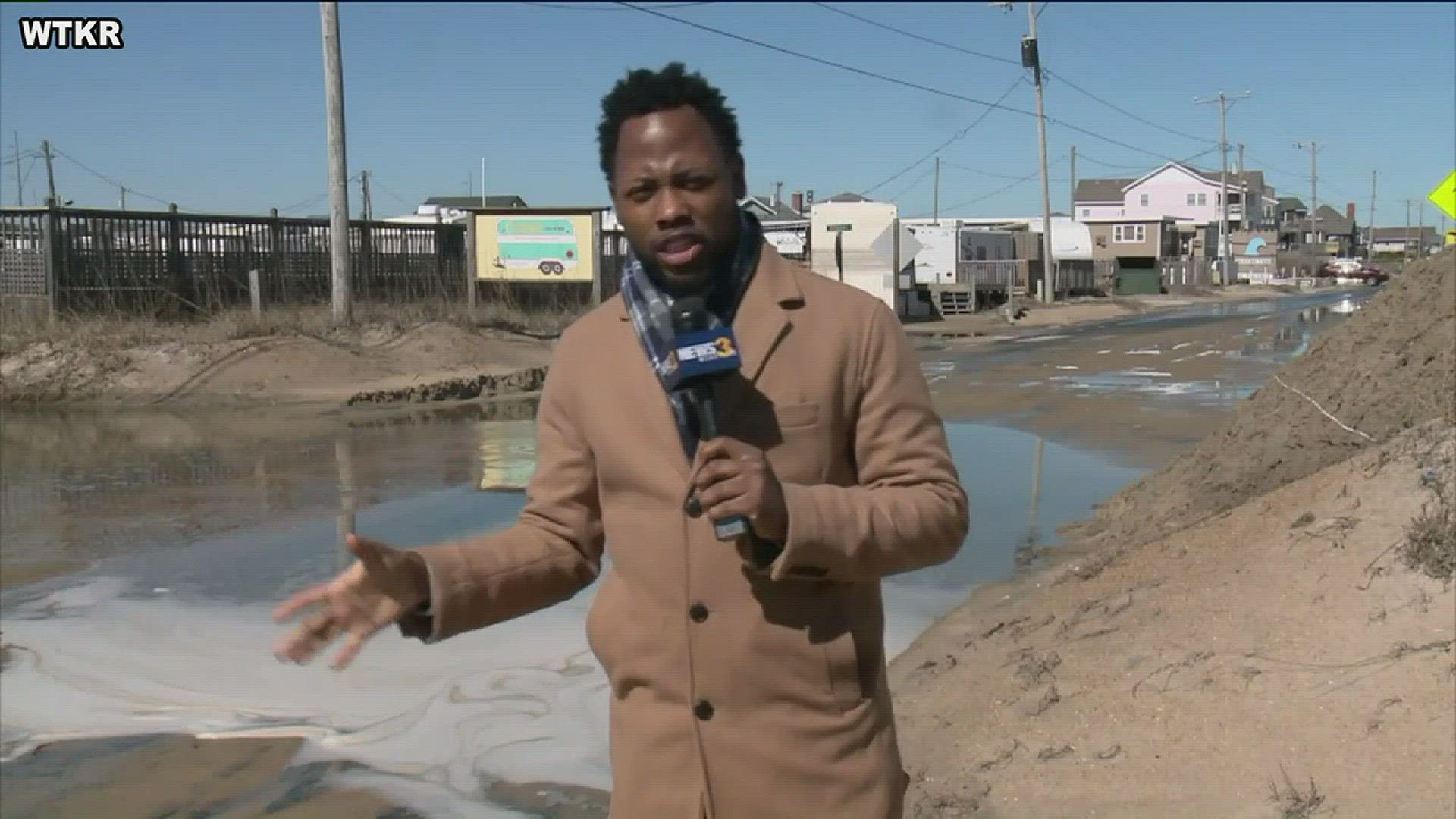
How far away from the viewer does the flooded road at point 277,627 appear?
17.8 ft

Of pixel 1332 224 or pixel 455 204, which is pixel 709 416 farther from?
pixel 1332 224

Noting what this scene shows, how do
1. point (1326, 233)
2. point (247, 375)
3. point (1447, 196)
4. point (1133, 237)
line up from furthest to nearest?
1. point (1326, 233)
2. point (1133, 237)
3. point (247, 375)
4. point (1447, 196)

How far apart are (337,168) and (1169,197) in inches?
4142

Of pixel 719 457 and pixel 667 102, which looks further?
pixel 667 102

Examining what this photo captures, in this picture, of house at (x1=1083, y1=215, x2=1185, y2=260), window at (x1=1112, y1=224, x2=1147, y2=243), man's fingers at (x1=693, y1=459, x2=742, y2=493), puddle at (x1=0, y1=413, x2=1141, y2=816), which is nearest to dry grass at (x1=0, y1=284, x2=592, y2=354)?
puddle at (x1=0, y1=413, x2=1141, y2=816)

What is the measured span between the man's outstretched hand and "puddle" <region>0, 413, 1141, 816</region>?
291cm

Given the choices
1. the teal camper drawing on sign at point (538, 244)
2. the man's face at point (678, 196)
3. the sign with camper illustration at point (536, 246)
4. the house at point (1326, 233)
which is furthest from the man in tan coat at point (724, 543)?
the house at point (1326, 233)

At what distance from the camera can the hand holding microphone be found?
2121 mm

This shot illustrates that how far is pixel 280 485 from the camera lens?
1207 centimetres

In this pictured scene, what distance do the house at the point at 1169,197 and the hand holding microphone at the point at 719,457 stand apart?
11422 centimetres

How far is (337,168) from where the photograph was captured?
826 inches

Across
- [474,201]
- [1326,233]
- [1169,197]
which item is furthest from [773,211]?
[1326,233]

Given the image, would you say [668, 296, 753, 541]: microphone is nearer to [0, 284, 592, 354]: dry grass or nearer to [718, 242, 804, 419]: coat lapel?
[718, 242, 804, 419]: coat lapel

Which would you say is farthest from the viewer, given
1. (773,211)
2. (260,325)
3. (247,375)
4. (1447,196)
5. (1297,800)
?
(773,211)
